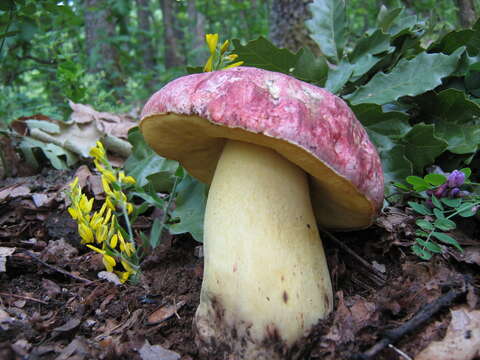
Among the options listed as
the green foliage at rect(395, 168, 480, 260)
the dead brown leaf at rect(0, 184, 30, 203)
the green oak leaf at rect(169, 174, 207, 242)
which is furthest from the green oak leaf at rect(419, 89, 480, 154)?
the dead brown leaf at rect(0, 184, 30, 203)

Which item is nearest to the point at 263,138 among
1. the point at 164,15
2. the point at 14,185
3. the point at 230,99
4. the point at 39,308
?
the point at 230,99

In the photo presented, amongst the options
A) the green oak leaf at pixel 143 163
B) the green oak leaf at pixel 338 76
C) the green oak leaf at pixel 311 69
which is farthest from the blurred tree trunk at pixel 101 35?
the green oak leaf at pixel 338 76

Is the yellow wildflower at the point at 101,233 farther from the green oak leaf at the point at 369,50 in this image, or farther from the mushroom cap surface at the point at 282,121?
the green oak leaf at the point at 369,50

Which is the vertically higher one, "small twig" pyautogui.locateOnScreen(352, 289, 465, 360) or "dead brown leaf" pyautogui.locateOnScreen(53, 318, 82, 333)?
"small twig" pyautogui.locateOnScreen(352, 289, 465, 360)

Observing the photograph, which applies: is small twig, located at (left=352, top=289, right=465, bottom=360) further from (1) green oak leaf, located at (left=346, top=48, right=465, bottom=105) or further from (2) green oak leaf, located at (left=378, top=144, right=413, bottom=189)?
(1) green oak leaf, located at (left=346, top=48, right=465, bottom=105)

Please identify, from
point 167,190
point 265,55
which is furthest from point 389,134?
point 167,190

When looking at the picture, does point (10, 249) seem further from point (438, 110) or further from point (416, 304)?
point (438, 110)

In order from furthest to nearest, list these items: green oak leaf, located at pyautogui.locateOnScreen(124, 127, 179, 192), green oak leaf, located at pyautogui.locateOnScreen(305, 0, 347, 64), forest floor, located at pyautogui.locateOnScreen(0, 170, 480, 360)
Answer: green oak leaf, located at pyautogui.locateOnScreen(305, 0, 347, 64) < green oak leaf, located at pyautogui.locateOnScreen(124, 127, 179, 192) < forest floor, located at pyautogui.locateOnScreen(0, 170, 480, 360)
